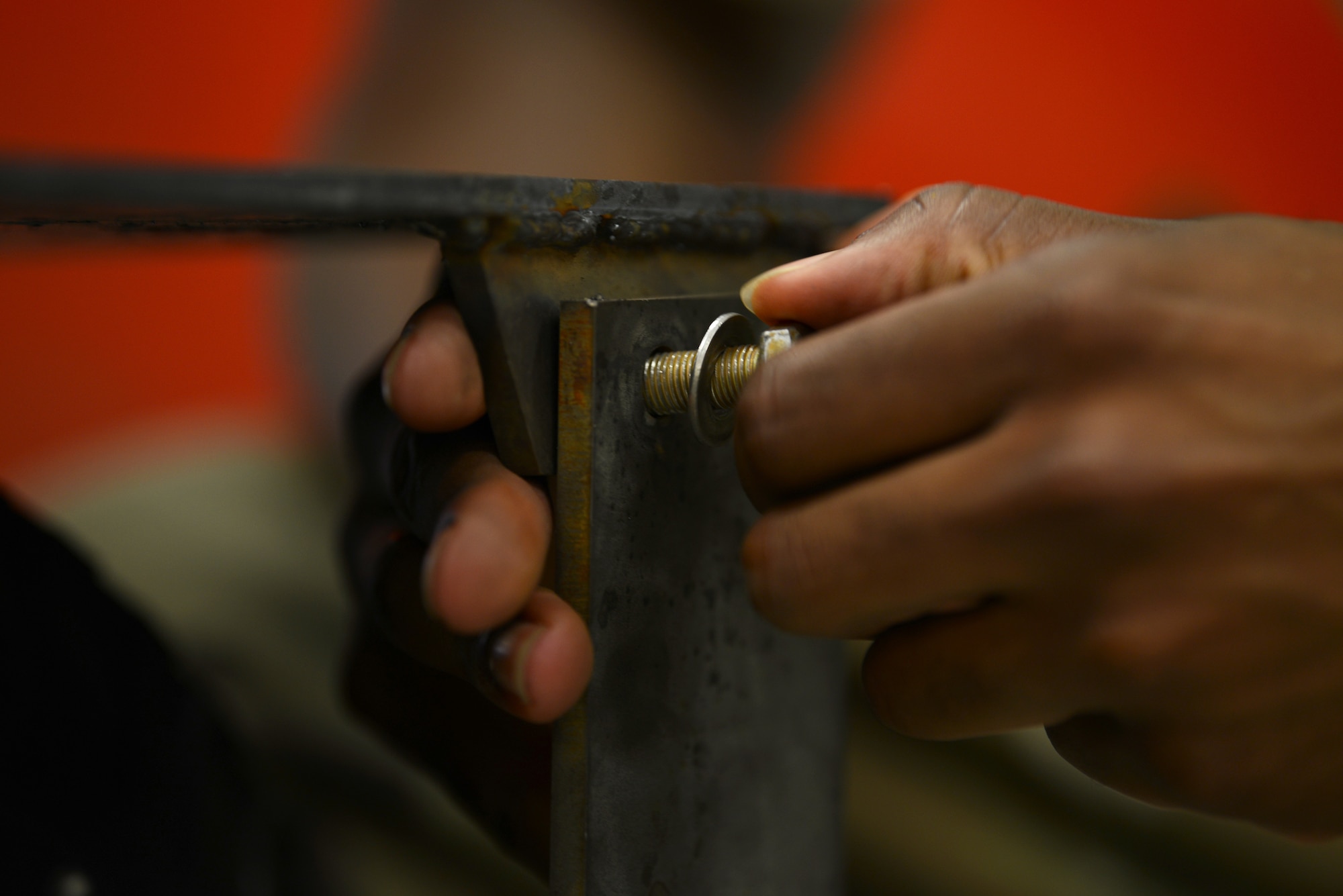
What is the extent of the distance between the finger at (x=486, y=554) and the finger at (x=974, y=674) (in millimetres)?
163

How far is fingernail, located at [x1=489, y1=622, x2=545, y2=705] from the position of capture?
391 mm

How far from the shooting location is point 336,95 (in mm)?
1358

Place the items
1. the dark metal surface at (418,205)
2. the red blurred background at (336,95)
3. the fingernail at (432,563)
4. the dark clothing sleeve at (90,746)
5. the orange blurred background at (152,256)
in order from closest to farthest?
the dark metal surface at (418,205) < the fingernail at (432,563) < the dark clothing sleeve at (90,746) < the red blurred background at (336,95) < the orange blurred background at (152,256)

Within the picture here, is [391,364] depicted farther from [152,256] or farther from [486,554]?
[152,256]

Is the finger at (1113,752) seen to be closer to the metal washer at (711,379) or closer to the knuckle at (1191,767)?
the knuckle at (1191,767)

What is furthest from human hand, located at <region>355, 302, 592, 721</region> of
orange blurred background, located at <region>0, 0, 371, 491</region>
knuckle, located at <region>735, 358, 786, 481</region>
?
orange blurred background, located at <region>0, 0, 371, 491</region>

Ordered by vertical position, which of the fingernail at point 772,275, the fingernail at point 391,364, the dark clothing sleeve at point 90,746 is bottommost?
the dark clothing sleeve at point 90,746

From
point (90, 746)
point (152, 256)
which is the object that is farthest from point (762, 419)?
point (152, 256)

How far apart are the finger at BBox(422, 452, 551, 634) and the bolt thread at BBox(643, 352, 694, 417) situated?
73 millimetres

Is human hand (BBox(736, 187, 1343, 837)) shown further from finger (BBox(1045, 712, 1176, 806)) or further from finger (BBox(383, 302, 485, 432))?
finger (BBox(383, 302, 485, 432))

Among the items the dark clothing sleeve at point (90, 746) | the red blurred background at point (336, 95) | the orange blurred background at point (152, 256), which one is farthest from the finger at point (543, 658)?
the orange blurred background at point (152, 256)

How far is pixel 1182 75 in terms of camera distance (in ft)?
3.42

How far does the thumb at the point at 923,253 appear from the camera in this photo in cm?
39

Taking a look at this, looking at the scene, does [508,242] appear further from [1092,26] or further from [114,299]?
[114,299]
